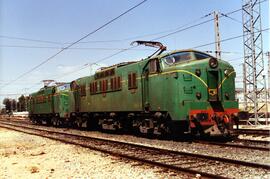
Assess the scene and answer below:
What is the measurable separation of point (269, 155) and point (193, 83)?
441cm

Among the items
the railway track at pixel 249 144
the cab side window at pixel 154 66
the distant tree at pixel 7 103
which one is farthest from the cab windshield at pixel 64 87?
the distant tree at pixel 7 103

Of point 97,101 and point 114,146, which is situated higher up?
point 97,101

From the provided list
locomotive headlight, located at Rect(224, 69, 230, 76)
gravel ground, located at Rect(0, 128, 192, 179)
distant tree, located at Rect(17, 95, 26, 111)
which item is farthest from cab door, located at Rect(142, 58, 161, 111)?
distant tree, located at Rect(17, 95, 26, 111)

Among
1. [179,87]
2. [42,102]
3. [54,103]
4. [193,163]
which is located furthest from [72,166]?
[42,102]

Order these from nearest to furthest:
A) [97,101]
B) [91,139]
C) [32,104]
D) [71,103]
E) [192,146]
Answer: [192,146], [91,139], [97,101], [71,103], [32,104]

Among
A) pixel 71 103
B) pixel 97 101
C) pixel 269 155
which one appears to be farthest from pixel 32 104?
pixel 269 155

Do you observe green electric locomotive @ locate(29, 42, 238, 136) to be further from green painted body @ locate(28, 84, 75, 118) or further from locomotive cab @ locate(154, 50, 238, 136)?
green painted body @ locate(28, 84, 75, 118)

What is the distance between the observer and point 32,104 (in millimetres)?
40062

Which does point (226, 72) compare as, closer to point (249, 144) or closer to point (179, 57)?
point (179, 57)

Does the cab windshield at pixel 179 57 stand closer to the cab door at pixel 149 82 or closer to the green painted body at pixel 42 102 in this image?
the cab door at pixel 149 82

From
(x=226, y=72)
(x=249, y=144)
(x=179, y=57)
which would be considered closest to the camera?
(x=249, y=144)

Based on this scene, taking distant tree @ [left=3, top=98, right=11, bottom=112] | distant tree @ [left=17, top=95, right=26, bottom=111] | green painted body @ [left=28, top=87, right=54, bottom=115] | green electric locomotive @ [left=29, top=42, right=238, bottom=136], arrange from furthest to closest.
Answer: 1. distant tree @ [left=3, top=98, right=11, bottom=112]
2. distant tree @ [left=17, top=95, right=26, bottom=111]
3. green painted body @ [left=28, top=87, right=54, bottom=115]
4. green electric locomotive @ [left=29, top=42, right=238, bottom=136]

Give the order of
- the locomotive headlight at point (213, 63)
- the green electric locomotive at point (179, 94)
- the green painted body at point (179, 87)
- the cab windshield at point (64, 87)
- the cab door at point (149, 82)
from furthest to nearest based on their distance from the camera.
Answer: the cab windshield at point (64, 87) → the cab door at point (149, 82) → the locomotive headlight at point (213, 63) → the green painted body at point (179, 87) → the green electric locomotive at point (179, 94)

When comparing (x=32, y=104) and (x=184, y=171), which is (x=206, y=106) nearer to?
(x=184, y=171)
